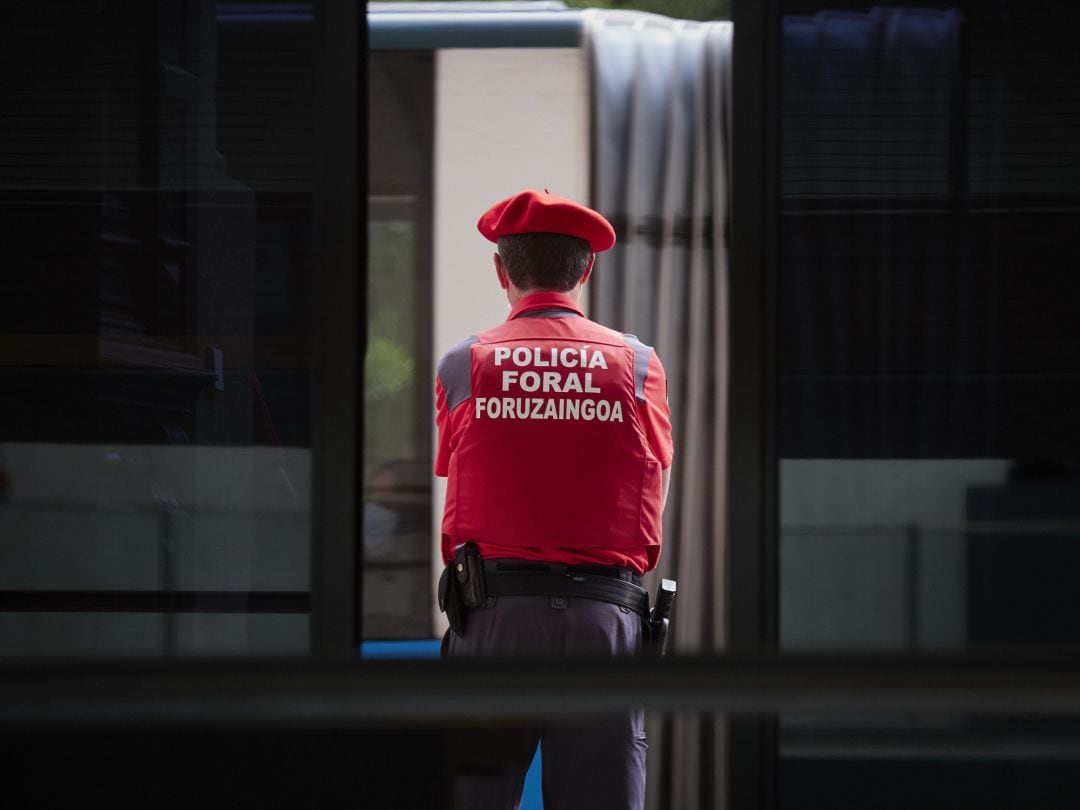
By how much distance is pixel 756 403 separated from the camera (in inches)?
82.0

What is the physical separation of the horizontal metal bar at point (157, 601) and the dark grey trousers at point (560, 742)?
0.33 metres

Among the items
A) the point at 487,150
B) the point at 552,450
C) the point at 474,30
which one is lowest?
the point at 552,450

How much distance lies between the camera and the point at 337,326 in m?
2.11

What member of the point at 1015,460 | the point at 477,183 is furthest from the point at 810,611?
the point at 477,183

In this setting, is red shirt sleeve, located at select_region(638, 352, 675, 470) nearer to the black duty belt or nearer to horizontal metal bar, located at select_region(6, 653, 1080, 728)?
the black duty belt

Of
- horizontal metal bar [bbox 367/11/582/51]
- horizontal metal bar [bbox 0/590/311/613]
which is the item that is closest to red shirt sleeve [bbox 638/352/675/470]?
horizontal metal bar [bbox 0/590/311/613]

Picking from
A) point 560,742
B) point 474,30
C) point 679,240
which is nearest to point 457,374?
point 560,742

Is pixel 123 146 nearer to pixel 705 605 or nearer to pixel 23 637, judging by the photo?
pixel 23 637

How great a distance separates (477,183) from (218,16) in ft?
6.09

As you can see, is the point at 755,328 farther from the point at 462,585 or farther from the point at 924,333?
the point at 462,585

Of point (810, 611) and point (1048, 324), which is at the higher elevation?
point (1048, 324)

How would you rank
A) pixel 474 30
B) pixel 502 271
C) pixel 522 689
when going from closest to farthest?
pixel 522 689
pixel 502 271
pixel 474 30

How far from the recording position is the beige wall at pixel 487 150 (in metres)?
3.81

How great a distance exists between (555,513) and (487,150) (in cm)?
213
